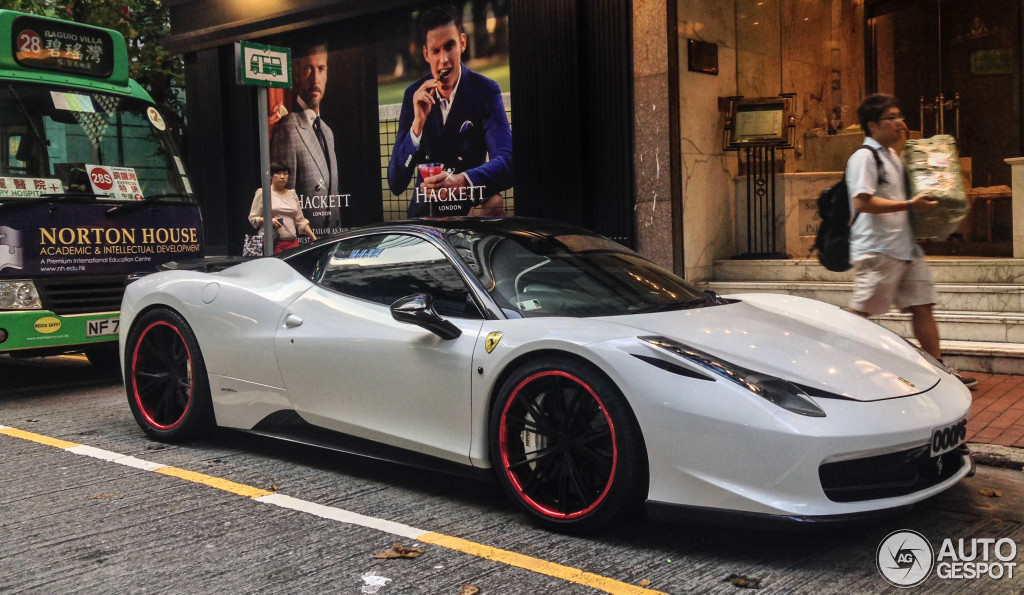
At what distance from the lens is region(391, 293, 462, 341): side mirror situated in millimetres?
4223

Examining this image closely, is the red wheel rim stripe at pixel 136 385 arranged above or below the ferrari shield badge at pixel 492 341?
below

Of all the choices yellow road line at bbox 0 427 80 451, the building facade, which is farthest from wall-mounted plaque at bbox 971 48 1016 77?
yellow road line at bbox 0 427 80 451

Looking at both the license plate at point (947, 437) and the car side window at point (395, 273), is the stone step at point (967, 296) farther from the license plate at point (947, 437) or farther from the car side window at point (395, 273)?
the car side window at point (395, 273)

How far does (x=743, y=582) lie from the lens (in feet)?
11.0

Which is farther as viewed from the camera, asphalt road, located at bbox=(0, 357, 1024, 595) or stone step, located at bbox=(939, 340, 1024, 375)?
stone step, located at bbox=(939, 340, 1024, 375)

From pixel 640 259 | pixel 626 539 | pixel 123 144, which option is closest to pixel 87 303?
pixel 123 144

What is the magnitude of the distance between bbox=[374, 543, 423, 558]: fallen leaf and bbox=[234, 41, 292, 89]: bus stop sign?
553cm

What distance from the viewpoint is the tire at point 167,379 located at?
215 inches

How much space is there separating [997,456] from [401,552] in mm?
3186

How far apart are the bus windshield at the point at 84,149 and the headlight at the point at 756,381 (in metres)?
5.68

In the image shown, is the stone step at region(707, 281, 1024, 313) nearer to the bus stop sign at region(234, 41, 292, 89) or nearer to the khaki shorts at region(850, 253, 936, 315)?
the khaki shorts at region(850, 253, 936, 315)

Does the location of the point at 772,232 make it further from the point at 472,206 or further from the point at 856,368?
the point at 856,368

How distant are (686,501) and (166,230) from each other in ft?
19.7

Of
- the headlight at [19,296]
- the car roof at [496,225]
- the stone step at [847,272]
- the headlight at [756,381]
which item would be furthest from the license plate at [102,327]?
the stone step at [847,272]
